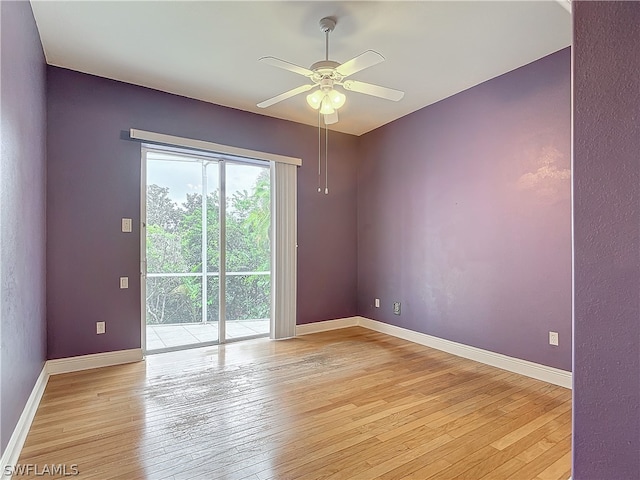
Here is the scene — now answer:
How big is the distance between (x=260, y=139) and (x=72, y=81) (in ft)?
6.26

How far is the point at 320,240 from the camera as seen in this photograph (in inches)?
192

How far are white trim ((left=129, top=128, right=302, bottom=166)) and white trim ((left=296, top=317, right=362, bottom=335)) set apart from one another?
2.14 meters

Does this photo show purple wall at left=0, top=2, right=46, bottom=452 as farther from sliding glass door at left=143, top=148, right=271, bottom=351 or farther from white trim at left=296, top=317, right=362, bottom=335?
white trim at left=296, top=317, right=362, bottom=335

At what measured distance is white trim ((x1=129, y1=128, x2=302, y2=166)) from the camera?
11.8ft

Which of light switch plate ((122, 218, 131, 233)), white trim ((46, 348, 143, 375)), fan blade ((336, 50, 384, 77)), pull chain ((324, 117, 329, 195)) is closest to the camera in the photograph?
fan blade ((336, 50, 384, 77))

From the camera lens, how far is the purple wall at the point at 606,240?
1281 millimetres

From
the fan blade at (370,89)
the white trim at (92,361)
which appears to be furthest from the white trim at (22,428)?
the fan blade at (370,89)

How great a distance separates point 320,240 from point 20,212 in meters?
3.26

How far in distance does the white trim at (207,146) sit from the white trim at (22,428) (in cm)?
229

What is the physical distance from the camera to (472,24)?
2.56m

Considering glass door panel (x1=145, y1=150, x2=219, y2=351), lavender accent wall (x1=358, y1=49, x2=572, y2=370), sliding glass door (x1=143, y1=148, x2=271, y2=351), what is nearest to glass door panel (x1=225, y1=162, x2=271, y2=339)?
sliding glass door (x1=143, y1=148, x2=271, y2=351)

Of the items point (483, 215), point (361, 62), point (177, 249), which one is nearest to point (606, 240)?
point (361, 62)

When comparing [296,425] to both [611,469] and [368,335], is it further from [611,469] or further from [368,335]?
[368,335]

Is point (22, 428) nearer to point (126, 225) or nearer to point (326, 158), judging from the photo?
point (126, 225)
